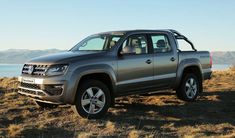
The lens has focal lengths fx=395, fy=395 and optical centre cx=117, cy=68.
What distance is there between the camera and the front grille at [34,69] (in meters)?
7.85

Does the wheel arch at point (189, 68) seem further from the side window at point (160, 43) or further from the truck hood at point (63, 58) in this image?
the truck hood at point (63, 58)

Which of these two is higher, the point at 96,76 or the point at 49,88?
the point at 96,76

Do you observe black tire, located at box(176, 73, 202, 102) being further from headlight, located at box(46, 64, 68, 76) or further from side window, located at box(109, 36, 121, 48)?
headlight, located at box(46, 64, 68, 76)

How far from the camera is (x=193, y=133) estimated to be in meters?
7.24

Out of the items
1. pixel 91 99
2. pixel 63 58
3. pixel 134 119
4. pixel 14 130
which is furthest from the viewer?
pixel 134 119

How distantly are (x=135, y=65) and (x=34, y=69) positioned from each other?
7.21ft

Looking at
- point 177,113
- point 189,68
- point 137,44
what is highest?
point 137,44

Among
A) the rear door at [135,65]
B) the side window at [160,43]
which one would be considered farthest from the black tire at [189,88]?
the rear door at [135,65]

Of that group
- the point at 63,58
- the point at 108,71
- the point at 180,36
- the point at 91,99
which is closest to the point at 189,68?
the point at 180,36

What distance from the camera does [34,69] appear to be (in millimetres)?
8102

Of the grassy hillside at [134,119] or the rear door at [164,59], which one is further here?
the rear door at [164,59]

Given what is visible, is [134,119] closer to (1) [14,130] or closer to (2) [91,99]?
(2) [91,99]

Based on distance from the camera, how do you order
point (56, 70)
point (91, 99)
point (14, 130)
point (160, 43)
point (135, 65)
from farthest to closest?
point (160, 43) < point (135, 65) < point (91, 99) < point (56, 70) < point (14, 130)

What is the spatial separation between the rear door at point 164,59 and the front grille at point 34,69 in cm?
274
